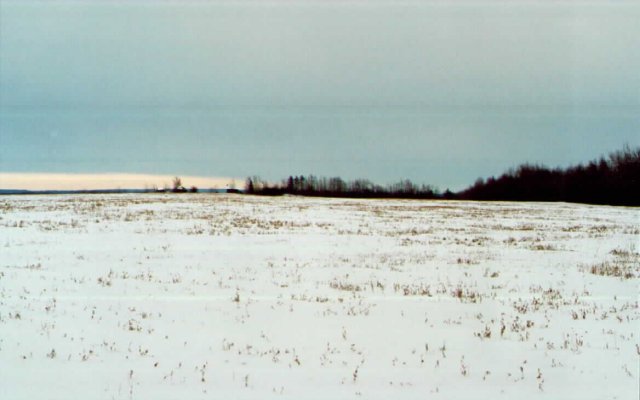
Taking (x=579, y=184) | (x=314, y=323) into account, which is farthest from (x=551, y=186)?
(x=314, y=323)

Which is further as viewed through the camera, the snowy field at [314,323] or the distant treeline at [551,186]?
the distant treeline at [551,186]

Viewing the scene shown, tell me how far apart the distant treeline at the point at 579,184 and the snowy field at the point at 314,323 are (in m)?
74.9

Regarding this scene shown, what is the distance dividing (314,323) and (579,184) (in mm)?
102019

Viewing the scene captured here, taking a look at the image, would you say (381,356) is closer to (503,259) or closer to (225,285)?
(225,285)

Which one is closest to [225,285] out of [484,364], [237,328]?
[237,328]

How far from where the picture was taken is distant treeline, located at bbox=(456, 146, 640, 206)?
86356 mm

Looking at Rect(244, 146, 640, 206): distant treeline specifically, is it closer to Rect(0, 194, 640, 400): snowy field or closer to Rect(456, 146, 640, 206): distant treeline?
Rect(456, 146, 640, 206): distant treeline

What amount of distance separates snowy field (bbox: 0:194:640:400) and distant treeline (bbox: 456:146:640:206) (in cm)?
7488

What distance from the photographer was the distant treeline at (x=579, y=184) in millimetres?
86356

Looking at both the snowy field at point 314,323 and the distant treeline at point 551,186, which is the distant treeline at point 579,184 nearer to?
the distant treeline at point 551,186

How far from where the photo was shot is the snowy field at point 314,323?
23.7 ft

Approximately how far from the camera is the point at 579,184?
99375mm

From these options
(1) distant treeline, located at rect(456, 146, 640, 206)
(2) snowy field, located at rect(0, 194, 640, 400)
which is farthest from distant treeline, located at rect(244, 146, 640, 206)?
(2) snowy field, located at rect(0, 194, 640, 400)

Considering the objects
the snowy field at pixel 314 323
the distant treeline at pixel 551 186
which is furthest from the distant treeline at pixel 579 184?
the snowy field at pixel 314 323
